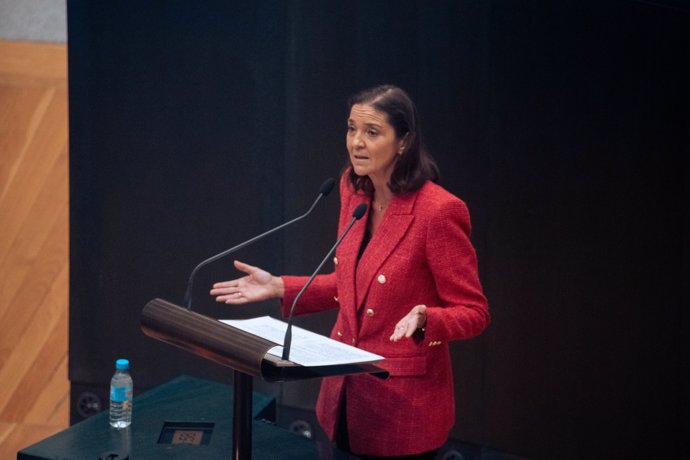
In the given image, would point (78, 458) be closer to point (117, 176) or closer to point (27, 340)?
point (117, 176)

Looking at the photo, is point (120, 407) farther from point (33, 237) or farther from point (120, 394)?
point (33, 237)

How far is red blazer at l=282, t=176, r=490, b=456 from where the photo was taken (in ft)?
5.65

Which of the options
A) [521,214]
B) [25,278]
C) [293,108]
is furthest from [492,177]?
[25,278]

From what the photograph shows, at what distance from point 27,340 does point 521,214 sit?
2058 millimetres

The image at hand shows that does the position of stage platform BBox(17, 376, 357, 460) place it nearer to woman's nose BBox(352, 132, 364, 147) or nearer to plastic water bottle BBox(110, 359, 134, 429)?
plastic water bottle BBox(110, 359, 134, 429)

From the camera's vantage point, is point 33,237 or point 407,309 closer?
point 407,309

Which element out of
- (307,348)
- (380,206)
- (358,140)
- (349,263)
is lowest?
(307,348)

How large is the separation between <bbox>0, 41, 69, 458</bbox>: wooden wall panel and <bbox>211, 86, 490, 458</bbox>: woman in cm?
178

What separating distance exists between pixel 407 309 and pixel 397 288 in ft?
0.17

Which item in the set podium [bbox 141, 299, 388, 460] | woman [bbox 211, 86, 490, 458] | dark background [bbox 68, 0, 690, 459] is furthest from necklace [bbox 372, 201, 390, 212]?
dark background [bbox 68, 0, 690, 459]

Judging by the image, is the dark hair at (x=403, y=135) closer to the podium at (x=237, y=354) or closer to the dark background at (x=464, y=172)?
the podium at (x=237, y=354)

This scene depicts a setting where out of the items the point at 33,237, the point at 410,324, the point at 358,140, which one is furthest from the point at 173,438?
the point at 33,237

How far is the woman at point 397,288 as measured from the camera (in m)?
1.73

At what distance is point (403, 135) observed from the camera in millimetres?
1831
